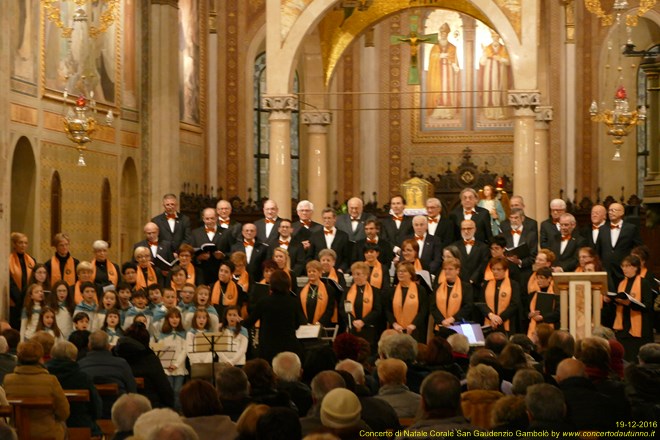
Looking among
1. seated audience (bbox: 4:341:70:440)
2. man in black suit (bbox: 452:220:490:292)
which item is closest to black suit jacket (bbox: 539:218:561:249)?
man in black suit (bbox: 452:220:490:292)

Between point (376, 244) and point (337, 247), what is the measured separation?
739mm

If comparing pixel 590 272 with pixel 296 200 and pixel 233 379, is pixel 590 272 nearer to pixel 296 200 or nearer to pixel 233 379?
pixel 233 379

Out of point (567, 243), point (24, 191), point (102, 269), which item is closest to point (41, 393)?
point (102, 269)

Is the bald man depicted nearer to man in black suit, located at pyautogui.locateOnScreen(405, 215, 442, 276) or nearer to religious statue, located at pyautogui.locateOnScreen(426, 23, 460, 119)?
man in black suit, located at pyautogui.locateOnScreen(405, 215, 442, 276)

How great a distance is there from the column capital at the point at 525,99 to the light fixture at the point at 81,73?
6.12 meters

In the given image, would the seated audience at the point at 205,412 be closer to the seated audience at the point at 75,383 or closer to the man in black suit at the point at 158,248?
the seated audience at the point at 75,383

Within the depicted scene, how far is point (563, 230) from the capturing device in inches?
654

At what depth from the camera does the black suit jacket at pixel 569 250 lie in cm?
1634

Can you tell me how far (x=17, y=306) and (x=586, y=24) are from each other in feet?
53.9

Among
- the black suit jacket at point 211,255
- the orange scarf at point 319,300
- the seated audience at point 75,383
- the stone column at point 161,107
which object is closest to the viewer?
the seated audience at point 75,383

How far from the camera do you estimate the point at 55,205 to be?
807 inches

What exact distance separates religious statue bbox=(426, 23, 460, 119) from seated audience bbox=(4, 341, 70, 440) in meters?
21.0

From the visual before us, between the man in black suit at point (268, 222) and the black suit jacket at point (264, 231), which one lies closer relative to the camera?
the black suit jacket at point (264, 231)

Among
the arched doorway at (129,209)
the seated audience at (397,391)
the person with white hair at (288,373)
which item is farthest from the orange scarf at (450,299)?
the arched doorway at (129,209)
